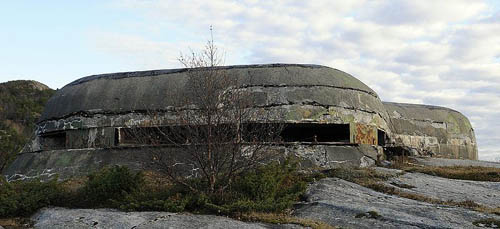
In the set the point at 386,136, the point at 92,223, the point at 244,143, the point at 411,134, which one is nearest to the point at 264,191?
the point at 244,143

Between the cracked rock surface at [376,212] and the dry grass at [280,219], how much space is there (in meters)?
0.35

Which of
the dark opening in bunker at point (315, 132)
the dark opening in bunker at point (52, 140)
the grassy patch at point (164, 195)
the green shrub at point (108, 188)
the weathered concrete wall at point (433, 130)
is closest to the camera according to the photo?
the grassy patch at point (164, 195)

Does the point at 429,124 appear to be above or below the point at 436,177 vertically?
above

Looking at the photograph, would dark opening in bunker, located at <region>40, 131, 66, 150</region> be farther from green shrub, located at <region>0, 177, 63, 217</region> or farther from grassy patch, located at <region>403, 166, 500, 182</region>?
grassy patch, located at <region>403, 166, 500, 182</region>

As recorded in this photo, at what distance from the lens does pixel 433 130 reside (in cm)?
2125

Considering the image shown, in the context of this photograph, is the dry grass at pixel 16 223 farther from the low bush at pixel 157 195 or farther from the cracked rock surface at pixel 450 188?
the cracked rock surface at pixel 450 188

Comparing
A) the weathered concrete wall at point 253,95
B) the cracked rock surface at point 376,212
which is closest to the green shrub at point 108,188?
the weathered concrete wall at point 253,95

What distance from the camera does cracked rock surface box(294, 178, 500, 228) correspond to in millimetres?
8516

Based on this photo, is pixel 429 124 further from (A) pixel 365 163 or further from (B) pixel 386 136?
(A) pixel 365 163

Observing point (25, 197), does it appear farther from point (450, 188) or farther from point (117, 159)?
point (450, 188)

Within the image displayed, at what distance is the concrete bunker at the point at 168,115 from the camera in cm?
1408

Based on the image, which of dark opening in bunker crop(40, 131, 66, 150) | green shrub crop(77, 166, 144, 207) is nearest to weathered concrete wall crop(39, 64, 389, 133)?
dark opening in bunker crop(40, 131, 66, 150)

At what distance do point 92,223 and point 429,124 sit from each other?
16.4 metres

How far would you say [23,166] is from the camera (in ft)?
49.3
